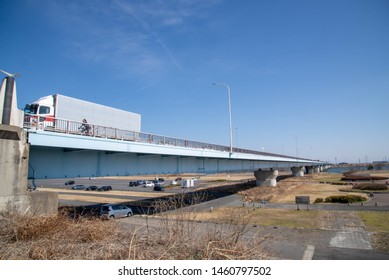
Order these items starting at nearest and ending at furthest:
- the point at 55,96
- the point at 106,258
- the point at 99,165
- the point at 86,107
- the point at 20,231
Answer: the point at 106,258 < the point at 20,231 < the point at 99,165 < the point at 55,96 < the point at 86,107

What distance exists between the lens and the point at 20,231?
7945 mm

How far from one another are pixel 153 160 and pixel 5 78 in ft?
35.8

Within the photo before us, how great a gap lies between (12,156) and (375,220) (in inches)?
960

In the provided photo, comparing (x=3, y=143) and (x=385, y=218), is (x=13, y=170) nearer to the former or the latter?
(x=3, y=143)

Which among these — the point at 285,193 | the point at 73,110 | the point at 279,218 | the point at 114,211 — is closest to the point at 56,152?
the point at 73,110

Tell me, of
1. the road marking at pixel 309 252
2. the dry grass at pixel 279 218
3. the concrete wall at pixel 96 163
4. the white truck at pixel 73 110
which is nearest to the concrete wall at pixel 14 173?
the concrete wall at pixel 96 163

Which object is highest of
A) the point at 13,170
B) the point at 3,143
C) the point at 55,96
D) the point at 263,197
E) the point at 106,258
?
the point at 55,96

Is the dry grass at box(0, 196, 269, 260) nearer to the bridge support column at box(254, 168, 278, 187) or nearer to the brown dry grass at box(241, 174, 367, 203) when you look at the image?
the brown dry grass at box(241, 174, 367, 203)

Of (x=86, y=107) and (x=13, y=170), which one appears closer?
(x=13, y=170)

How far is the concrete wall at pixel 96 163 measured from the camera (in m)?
13.0

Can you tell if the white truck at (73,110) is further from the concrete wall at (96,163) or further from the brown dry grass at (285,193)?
the brown dry grass at (285,193)

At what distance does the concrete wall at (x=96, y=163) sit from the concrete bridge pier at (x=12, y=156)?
1129 millimetres

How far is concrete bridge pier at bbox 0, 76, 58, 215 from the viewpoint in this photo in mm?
10656
